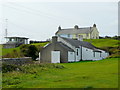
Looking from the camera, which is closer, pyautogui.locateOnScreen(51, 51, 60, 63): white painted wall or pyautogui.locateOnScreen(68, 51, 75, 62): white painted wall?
pyautogui.locateOnScreen(51, 51, 60, 63): white painted wall

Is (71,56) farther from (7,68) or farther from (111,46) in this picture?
(111,46)

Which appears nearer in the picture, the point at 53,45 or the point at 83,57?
the point at 53,45

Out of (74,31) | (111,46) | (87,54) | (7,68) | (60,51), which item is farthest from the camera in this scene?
(74,31)

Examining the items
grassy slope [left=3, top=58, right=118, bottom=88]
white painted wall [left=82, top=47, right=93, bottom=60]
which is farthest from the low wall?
white painted wall [left=82, top=47, right=93, bottom=60]

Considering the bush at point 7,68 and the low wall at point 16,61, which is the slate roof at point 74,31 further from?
the bush at point 7,68

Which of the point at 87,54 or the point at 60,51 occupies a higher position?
the point at 60,51

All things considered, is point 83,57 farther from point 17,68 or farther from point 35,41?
point 35,41

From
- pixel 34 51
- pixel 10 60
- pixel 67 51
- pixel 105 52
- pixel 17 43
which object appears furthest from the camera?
pixel 17 43

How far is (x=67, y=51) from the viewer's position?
126 ft

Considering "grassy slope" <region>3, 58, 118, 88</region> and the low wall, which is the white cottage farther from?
"grassy slope" <region>3, 58, 118, 88</region>

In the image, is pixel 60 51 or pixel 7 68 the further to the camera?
pixel 60 51

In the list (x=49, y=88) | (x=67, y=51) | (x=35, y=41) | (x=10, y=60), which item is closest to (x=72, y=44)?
(x=67, y=51)

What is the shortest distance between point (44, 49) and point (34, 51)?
3.11 meters

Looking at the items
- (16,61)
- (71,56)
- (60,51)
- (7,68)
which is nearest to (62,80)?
(7,68)
